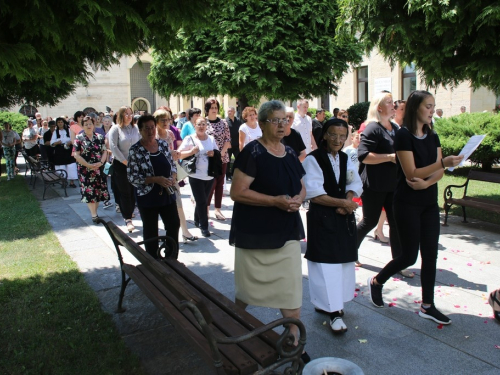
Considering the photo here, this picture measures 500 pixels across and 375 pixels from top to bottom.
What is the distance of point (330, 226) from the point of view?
3959 millimetres

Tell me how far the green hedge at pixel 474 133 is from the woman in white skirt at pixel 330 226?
9711mm

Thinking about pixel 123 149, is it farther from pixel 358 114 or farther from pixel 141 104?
pixel 141 104

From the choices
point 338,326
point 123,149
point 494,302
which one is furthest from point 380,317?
point 123,149

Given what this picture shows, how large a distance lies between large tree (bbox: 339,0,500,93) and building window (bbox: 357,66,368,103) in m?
18.4

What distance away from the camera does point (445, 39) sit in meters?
6.95

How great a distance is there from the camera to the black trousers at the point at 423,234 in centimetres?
413

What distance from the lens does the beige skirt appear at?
3.52m

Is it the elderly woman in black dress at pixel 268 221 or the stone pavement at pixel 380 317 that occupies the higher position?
the elderly woman in black dress at pixel 268 221

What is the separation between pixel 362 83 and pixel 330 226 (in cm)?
2365

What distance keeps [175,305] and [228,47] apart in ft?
42.0

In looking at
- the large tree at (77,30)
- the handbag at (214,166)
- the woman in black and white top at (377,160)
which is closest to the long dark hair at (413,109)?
the woman in black and white top at (377,160)

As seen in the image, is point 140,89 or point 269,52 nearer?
point 269,52

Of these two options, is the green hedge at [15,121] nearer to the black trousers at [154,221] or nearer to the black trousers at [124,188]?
the black trousers at [124,188]

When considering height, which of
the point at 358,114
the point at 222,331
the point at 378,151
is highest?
the point at 358,114
